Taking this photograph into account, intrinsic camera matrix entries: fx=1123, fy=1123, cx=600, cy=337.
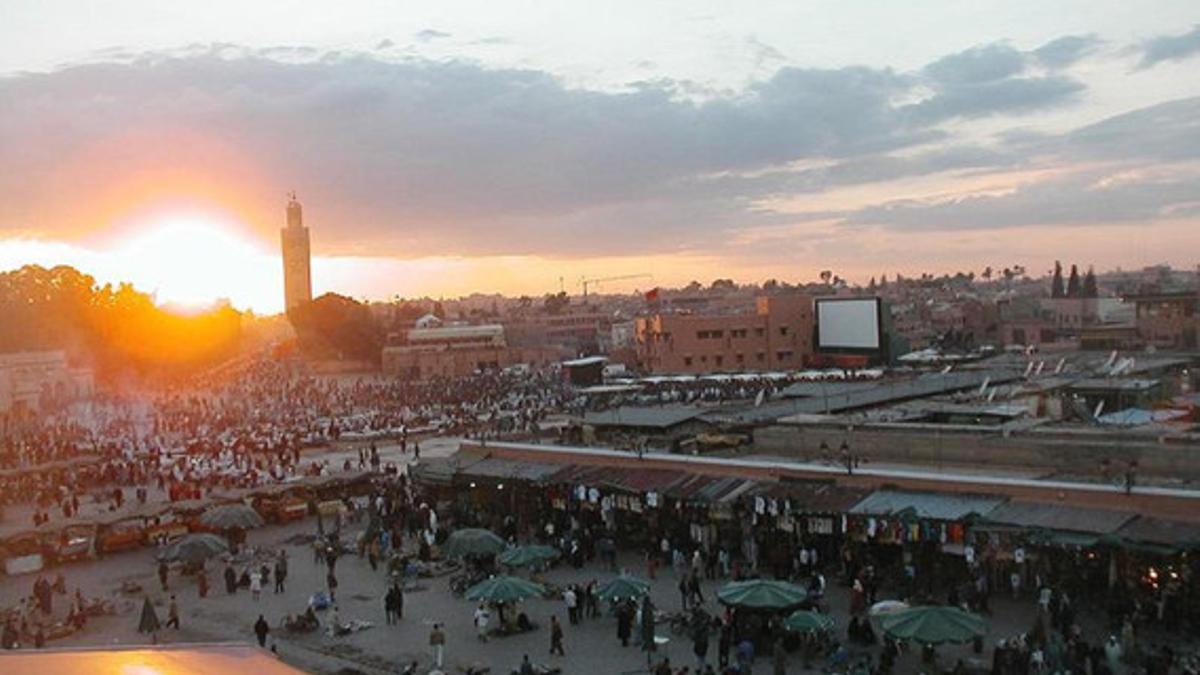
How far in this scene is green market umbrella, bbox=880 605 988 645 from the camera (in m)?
13.4

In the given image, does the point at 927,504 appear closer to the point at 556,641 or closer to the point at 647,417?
the point at 556,641

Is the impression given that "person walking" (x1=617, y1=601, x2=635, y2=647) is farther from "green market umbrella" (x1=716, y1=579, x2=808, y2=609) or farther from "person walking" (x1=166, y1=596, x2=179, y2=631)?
"person walking" (x1=166, y1=596, x2=179, y2=631)

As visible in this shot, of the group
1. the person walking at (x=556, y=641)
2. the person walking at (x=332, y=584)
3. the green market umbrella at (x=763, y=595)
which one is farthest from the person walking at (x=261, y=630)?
the green market umbrella at (x=763, y=595)

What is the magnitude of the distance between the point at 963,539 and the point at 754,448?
274 inches

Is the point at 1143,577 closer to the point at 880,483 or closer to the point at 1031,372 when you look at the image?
the point at 880,483

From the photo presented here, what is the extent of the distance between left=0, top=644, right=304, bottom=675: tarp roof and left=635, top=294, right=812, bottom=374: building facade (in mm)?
63527

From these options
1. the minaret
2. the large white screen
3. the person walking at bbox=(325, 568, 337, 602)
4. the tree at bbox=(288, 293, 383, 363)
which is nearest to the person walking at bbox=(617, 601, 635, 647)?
the person walking at bbox=(325, 568, 337, 602)

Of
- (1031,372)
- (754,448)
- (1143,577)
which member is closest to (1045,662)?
(1143,577)

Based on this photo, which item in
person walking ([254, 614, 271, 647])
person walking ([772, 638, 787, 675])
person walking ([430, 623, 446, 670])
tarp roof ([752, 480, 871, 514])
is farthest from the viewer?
tarp roof ([752, 480, 871, 514])

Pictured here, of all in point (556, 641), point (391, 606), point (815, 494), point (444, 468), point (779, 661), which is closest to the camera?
point (779, 661)

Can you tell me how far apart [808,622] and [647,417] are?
1310 centimetres

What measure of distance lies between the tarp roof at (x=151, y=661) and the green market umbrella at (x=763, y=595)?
10.8 meters

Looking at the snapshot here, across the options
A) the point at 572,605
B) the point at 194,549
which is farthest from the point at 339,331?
the point at 572,605

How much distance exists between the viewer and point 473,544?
65.9ft
